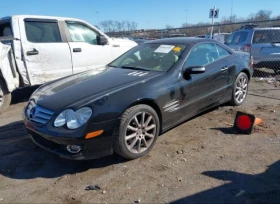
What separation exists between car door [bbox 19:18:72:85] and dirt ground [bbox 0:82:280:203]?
183 centimetres

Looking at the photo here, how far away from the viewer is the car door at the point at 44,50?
5824mm

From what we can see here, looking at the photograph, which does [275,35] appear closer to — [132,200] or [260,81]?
[260,81]

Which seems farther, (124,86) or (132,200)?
(124,86)

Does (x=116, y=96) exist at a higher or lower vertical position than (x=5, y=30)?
lower

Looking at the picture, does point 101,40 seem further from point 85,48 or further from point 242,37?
point 242,37

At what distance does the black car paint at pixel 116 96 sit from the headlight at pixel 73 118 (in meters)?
0.05

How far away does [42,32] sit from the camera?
20.1 feet

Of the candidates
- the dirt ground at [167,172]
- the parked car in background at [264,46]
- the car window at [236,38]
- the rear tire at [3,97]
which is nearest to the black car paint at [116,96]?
the dirt ground at [167,172]

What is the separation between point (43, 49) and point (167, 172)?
4.12 metres

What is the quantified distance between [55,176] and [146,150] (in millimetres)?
1178

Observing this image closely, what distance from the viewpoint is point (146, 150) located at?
12.0ft

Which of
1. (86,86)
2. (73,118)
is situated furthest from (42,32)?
(73,118)

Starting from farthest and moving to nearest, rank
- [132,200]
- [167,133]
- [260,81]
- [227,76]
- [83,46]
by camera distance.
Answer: [260,81], [83,46], [227,76], [167,133], [132,200]

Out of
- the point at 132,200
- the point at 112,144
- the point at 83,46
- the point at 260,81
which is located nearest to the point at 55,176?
the point at 112,144
